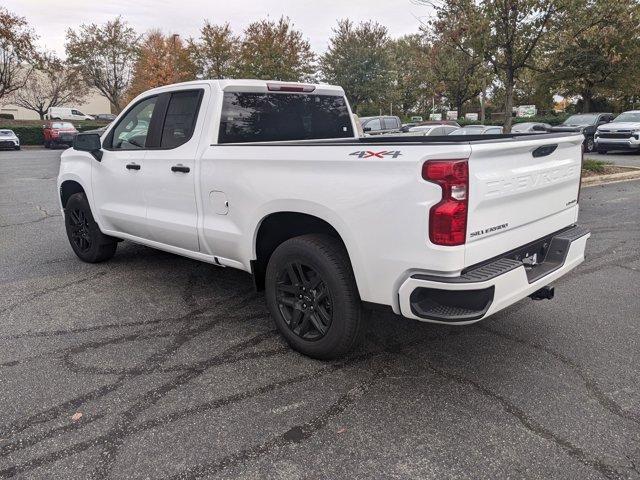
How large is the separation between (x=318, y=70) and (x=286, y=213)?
3828 cm

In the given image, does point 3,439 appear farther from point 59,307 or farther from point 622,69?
point 622,69

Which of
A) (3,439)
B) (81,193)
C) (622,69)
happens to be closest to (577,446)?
(3,439)

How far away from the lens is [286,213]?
350 centimetres

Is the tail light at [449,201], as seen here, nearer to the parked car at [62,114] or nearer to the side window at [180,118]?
the side window at [180,118]

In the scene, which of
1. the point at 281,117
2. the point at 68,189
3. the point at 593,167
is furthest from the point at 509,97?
the point at 68,189

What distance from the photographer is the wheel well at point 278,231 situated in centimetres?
341

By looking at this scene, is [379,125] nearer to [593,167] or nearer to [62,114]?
[593,167]

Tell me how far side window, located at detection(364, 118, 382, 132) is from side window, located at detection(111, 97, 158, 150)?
18192 mm

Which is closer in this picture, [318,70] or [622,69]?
[622,69]

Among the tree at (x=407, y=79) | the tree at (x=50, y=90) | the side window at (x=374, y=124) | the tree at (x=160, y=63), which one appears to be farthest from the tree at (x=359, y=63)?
the tree at (x=50, y=90)

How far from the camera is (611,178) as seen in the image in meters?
12.9

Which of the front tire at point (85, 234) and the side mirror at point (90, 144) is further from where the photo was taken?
the front tire at point (85, 234)

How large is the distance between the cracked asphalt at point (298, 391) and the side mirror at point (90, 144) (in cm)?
136

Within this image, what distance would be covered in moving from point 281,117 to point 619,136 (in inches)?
761
